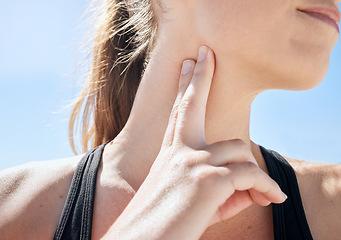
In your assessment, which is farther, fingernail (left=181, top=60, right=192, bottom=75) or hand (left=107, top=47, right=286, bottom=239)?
fingernail (left=181, top=60, right=192, bottom=75)

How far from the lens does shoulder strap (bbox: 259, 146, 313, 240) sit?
1.68m

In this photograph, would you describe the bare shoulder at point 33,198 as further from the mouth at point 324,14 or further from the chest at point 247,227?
the mouth at point 324,14

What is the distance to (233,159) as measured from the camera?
1.20 meters

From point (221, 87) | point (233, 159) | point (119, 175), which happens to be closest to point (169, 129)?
point (233, 159)

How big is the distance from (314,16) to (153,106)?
85 centimetres

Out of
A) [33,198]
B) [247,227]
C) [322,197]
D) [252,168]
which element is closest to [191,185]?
[252,168]

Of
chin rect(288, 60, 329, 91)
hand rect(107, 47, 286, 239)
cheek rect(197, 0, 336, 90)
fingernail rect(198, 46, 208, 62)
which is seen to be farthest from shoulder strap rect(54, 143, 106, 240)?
chin rect(288, 60, 329, 91)

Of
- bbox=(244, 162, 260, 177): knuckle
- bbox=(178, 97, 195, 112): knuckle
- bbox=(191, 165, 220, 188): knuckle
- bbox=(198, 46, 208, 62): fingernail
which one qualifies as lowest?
bbox=(244, 162, 260, 177): knuckle

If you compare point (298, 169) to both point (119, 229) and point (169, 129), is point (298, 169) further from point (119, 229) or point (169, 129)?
point (119, 229)

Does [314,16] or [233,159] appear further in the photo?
[314,16]

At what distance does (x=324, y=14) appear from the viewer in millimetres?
1508

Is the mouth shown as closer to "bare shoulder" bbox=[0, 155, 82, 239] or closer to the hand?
the hand

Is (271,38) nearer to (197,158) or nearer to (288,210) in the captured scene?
(197,158)

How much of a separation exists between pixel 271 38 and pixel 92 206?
3.53 feet
